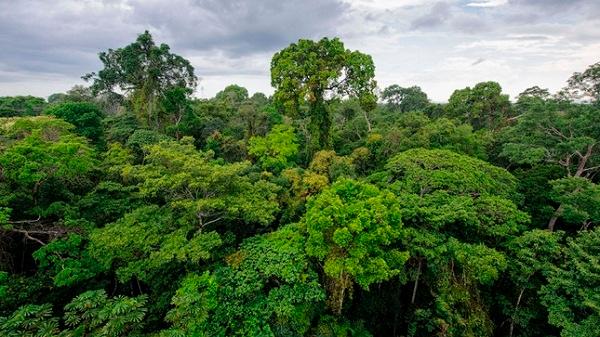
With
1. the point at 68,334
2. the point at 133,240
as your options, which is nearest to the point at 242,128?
the point at 133,240

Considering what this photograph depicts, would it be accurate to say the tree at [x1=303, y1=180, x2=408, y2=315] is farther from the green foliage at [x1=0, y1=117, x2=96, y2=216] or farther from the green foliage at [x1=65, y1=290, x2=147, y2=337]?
the green foliage at [x1=0, y1=117, x2=96, y2=216]

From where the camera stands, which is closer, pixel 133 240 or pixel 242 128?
pixel 133 240

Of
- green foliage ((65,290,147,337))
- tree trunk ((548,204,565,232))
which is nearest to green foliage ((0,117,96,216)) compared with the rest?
green foliage ((65,290,147,337))

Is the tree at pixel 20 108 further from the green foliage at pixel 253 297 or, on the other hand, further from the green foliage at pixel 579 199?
the green foliage at pixel 579 199

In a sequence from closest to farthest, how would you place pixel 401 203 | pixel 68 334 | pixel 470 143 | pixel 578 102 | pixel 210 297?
Result: pixel 68 334, pixel 210 297, pixel 401 203, pixel 578 102, pixel 470 143

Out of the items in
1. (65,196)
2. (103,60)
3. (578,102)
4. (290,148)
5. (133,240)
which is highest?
(103,60)

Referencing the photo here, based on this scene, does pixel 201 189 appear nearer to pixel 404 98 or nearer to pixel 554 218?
pixel 554 218

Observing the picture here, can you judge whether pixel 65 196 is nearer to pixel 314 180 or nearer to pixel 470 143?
pixel 314 180
